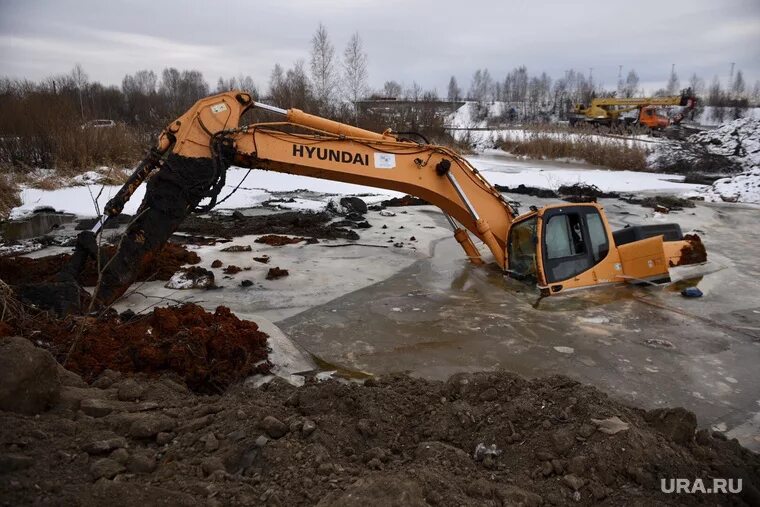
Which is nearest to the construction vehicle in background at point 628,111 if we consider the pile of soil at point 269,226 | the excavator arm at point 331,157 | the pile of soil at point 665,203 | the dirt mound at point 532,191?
the dirt mound at point 532,191

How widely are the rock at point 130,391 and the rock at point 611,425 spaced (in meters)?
3.17

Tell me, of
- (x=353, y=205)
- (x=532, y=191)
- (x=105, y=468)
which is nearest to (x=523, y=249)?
(x=353, y=205)

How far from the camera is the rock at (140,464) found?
2.84m

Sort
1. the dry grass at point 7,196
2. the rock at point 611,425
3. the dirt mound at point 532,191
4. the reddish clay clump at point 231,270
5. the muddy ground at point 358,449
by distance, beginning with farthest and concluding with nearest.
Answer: the dirt mound at point 532,191
the dry grass at point 7,196
the reddish clay clump at point 231,270
the rock at point 611,425
the muddy ground at point 358,449

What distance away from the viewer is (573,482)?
2949 millimetres

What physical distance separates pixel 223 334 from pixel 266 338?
483mm

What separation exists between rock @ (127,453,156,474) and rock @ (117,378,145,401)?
102 cm

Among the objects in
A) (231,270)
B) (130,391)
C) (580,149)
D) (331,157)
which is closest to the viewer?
(130,391)

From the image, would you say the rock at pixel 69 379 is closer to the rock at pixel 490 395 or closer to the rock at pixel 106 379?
the rock at pixel 106 379

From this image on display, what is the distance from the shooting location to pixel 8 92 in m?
18.8

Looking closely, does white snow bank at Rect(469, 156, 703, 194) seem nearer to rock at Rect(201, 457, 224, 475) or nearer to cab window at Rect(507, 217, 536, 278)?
cab window at Rect(507, 217, 536, 278)

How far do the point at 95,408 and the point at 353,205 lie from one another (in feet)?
35.1

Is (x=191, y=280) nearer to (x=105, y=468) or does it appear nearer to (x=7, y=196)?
(x=105, y=468)

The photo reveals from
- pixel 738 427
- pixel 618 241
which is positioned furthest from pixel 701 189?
pixel 738 427
